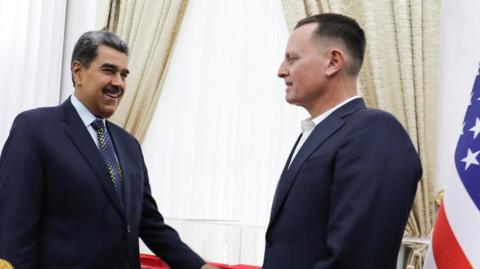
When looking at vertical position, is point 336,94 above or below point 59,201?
above

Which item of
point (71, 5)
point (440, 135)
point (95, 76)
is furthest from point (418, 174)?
point (71, 5)

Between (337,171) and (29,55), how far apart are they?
11.8ft

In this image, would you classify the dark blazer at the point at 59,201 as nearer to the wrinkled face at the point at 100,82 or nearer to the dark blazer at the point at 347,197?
the wrinkled face at the point at 100,82

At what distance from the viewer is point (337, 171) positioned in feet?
5.66

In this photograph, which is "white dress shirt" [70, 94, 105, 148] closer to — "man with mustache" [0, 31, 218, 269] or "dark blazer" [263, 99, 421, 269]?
"man with mustache" [0, 31, 218, 269]

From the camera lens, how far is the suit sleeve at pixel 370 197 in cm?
165

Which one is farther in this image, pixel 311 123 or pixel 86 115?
pixel 86 115

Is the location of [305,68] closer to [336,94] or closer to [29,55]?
[336,94]

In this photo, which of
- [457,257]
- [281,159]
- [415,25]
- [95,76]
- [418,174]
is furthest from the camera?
[281,159]

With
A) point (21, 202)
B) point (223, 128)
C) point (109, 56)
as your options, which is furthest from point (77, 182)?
point (223, 128)

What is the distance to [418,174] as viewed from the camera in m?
1.74

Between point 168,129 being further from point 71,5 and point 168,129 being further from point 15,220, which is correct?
point 15,220

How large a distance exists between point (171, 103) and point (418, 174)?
2.81 m

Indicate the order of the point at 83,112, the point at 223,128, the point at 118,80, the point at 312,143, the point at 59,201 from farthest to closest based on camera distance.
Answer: the point at 223,128 < the point at 118,80 < the point at 83,112 < the point at 59,201 < the point at 312,143
